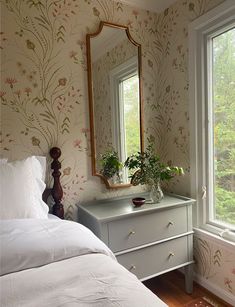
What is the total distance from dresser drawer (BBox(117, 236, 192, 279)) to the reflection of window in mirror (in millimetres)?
591

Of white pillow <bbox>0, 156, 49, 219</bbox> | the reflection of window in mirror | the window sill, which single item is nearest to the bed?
white pillow <bbox>0, 156, 49, 219</bbox>

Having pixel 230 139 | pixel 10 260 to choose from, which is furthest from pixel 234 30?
pixel 10 260

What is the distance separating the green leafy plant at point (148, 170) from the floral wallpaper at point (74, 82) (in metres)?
0.21

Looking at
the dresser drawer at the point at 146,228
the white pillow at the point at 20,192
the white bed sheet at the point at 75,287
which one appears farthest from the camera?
the dresser drawer at the point at 146,228

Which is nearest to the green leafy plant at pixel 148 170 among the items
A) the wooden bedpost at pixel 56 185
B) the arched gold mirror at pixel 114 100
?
the arched gold mirror at pixel 114 100

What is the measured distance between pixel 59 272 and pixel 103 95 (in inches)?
53.9

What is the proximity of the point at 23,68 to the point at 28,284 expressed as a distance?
1369 millimetres

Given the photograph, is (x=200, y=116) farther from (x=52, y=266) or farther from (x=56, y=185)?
(x=52, y=266)

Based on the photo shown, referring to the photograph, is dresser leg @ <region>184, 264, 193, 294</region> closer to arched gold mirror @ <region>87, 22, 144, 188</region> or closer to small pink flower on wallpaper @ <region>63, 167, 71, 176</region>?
arched gold mirror @ <region>87, 22, 144, 188</region>

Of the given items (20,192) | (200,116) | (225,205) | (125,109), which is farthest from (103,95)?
(225,205)

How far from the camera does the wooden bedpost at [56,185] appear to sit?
1.73 metres

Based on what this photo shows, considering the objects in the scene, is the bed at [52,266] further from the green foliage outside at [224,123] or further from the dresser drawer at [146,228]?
the green foliage outside at [224,123]

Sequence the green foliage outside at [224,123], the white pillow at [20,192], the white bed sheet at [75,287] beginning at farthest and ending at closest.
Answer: the green foliage outside at [224,123] → the white pillow at [20,192] → the white bed sheet at [75,287]

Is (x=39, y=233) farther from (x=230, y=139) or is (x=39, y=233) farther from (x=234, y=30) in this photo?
(x=234, y=30)
